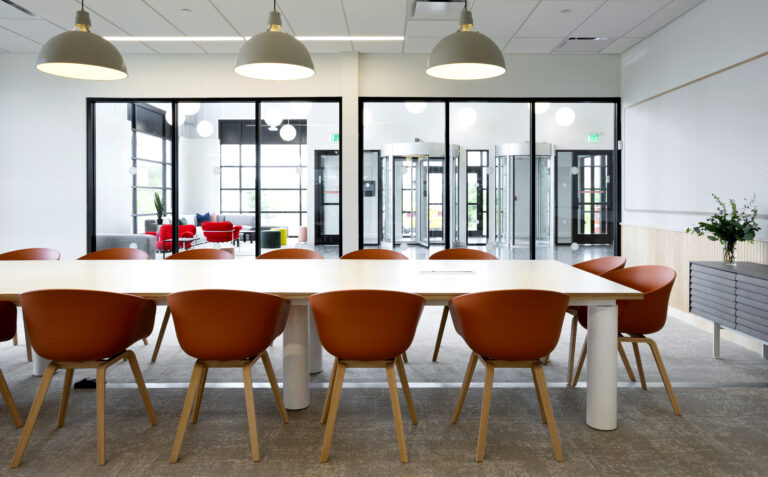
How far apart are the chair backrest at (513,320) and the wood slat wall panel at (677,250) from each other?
313cm

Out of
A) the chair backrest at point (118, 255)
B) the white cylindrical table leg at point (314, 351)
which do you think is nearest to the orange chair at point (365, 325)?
the white cylindrical table leg at point (314, 351)

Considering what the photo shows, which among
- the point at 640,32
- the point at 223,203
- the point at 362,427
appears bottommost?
the point at 362,427

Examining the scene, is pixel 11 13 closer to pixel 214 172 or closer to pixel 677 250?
pixel 214 172

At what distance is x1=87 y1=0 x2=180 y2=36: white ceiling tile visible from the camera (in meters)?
5.45

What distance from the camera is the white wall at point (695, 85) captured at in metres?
4.67

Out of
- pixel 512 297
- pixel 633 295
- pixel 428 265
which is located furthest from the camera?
pixel 428 265

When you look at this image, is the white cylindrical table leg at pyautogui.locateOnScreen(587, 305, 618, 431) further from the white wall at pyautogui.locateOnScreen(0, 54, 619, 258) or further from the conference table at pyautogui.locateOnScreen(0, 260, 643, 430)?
the white wall at pyautogui.locateOnScreen(0, 54, 619, 258)

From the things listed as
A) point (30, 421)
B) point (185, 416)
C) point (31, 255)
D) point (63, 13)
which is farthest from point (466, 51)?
point (63, 13)

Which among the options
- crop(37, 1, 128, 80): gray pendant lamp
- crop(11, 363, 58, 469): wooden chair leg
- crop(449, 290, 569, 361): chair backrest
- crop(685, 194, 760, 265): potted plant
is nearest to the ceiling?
crop(37, 1, 128, 80): gray pendant lamp

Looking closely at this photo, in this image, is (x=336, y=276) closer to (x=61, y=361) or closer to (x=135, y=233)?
(x=61, y=361)

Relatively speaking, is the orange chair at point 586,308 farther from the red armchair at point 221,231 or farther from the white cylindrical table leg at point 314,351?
the red armchair at point 221,231

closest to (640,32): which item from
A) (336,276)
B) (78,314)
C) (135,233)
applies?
(336,276)

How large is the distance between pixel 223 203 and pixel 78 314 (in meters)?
5.65

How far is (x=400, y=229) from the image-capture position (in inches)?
316
